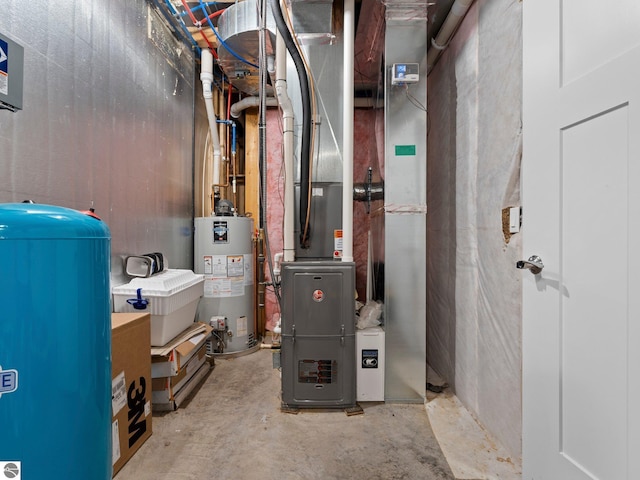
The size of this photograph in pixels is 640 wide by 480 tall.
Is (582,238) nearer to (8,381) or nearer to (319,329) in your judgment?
(319,329)

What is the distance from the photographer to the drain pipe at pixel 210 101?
8.96 feet

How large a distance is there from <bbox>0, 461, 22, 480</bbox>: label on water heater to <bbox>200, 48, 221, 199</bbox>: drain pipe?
8.32 ft

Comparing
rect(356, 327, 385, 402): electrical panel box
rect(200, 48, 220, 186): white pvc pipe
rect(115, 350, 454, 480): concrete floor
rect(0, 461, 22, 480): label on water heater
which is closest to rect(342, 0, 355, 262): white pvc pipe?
rect(356, 327, 385, 402): electrical panel box

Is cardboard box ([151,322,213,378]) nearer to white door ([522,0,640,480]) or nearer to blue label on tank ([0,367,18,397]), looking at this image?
blue label on tank ([0,367,18,397])

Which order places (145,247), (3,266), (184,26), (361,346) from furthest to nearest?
1. (184,26)
2. (145,247)
3. (361,346)
4. (3,266)

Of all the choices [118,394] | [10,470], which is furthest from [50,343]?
[118,394]

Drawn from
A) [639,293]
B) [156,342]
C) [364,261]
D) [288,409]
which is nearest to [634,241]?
[639,293]

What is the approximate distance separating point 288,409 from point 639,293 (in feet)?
5.70

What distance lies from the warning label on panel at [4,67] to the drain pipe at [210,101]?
1.88 m

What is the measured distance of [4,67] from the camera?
1010mm

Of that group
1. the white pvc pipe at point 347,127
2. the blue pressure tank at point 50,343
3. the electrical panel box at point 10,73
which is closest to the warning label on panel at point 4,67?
the electrical panel box at point 10,73

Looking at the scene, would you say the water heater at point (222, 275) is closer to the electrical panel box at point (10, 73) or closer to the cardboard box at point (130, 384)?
the cardboard box at point (130, 384)

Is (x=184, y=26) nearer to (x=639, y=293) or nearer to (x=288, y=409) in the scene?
(x=288, y=409)

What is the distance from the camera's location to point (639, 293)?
2.33 ft
